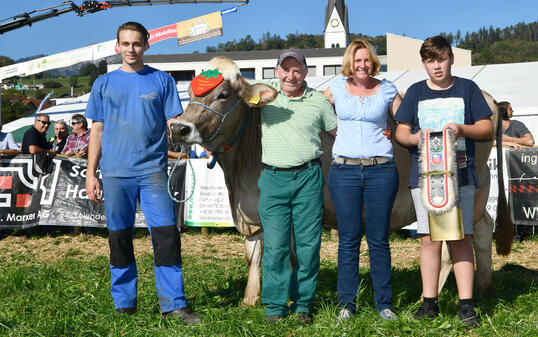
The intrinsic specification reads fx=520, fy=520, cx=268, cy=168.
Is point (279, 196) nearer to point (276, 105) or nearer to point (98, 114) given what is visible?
point (276, 105)

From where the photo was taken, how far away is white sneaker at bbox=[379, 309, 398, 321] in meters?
3.58

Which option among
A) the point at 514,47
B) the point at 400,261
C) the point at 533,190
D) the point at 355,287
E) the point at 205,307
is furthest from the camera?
the point at 514,47

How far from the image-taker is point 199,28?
885 inches

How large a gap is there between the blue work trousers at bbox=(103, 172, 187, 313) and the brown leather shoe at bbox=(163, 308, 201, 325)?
0.03m

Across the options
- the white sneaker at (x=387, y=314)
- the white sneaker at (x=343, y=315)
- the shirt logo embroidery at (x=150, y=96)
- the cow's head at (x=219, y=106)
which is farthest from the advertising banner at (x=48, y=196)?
the white sneaker at (x=387, y=314)

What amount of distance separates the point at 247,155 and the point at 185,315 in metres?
1.36

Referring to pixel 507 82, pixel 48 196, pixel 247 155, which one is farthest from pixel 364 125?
pixel 507 82

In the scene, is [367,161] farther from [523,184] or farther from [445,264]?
[523,184]

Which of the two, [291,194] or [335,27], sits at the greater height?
[335,27]

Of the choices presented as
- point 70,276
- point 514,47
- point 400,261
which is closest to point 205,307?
point 70,276

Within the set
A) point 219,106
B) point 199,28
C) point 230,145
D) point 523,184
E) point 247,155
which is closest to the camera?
point 219,106

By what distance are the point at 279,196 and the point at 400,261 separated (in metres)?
3.59

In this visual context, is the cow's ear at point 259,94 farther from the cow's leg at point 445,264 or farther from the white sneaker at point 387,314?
the cow's leg at point 445,264

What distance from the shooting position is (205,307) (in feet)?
13.3
